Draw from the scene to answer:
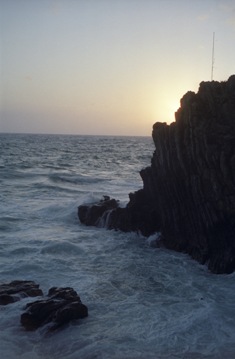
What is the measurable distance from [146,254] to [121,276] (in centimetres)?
311

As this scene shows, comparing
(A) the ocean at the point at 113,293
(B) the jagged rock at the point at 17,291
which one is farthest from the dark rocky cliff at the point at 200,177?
(B) the jagged rock at the point at 17,291

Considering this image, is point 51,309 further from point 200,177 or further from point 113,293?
point 200,177

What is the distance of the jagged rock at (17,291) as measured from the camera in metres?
12.6

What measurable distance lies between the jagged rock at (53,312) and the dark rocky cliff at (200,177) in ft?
20.2

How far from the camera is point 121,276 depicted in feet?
50.2

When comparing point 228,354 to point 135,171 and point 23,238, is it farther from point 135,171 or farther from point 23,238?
point 135,171

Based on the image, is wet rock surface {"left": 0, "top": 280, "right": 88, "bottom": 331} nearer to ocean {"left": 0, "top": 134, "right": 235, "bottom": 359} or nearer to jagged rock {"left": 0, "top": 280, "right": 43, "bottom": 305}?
jagged rock {"left": 0, "top": 280, "right": 43, "bottom": 305}

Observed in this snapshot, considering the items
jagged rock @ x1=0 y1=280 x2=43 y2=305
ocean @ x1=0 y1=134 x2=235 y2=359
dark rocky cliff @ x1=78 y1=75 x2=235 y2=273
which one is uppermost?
dark rocky cliff @ x1=78 y1=75 x2=235 y2=273

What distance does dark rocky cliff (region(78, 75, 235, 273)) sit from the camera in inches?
630

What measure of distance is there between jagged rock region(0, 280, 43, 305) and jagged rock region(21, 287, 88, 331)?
37.7 inches

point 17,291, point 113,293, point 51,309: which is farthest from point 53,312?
point 113,293

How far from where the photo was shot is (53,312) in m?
11.5

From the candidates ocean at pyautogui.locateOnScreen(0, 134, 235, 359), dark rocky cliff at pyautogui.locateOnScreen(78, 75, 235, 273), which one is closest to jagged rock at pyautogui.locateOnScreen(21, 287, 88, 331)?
ocean at pyautogui.locateOnScreen(0, 134, 235, 359)

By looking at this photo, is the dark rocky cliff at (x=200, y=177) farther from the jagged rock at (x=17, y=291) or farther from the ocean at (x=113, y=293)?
the jagged rock at (x=17, y=291)
